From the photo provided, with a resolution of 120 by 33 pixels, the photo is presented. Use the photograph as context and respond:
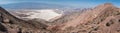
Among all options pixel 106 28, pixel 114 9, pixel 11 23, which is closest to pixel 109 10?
pixel 114 9

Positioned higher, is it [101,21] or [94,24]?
[101,21]

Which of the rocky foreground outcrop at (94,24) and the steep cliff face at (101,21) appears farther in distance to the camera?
the steep cliff face at (101,21)

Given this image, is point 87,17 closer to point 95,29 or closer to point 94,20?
point 94,20

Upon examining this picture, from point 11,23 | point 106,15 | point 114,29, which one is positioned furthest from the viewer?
point 106,15

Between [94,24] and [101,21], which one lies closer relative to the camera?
[101,21]

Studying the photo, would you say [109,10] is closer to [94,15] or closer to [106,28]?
[94,15]

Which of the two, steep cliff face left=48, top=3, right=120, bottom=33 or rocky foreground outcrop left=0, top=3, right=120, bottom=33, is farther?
steep cliff face left=48, top=3, right=120, bottom=33

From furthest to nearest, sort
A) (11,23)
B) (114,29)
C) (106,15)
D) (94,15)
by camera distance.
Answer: (94,15) < (106,15) < (11,23) < (114,29)

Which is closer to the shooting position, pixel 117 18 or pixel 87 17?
pixel 117 18

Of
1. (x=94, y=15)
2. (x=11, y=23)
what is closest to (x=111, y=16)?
(x=94, y=15)
